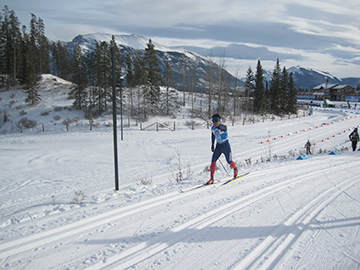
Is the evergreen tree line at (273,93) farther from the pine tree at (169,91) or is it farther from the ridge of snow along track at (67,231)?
the ridge of snow along track at (67,231)

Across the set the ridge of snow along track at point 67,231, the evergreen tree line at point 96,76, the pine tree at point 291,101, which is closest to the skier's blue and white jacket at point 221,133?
the ridge of snow along track at point 67,231

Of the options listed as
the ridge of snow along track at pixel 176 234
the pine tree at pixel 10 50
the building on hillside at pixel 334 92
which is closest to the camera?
the ridge of snow along track at pixel 176 234

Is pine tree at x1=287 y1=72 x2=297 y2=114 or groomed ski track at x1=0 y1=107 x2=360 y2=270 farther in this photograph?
pine tree at x1=287 y1=72 x2=297 y2=114

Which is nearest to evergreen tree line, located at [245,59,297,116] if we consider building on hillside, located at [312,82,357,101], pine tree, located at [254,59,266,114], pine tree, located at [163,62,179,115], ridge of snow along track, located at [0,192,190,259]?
pine tree, located at [254,59,266,114]

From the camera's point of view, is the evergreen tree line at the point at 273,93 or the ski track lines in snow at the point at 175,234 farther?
the evergreen tree line at the point at 273,93

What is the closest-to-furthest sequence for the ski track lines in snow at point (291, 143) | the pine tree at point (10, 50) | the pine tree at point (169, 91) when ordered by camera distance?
1. the ski track lines in snow at point (291, 143)
2. the pine tree at point (169, 91)
3. the pine tree at point (10, 50)

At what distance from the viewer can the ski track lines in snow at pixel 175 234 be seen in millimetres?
3105

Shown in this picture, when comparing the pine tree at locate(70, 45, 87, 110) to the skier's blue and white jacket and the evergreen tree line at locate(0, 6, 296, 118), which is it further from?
the skier's blue and white jacket

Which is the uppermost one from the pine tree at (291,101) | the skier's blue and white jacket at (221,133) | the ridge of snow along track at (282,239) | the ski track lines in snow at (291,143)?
the pine tree at (291,101)

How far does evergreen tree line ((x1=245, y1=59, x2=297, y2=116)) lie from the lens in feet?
150

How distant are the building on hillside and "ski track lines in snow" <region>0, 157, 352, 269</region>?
102 meters

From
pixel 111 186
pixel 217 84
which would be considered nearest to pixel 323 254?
pixel 111 186

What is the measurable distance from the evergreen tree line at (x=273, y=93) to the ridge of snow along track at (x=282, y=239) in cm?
4272

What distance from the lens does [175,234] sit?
372 centimetres
